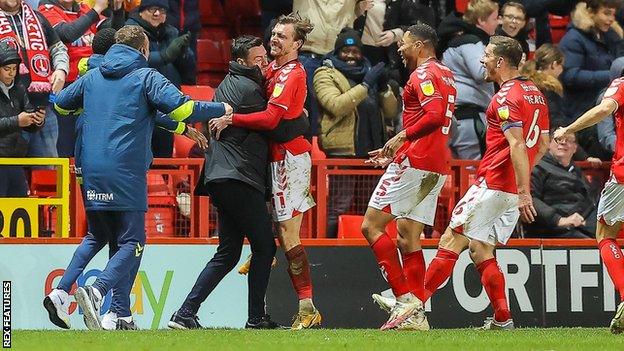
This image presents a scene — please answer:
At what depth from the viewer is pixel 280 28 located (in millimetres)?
12688

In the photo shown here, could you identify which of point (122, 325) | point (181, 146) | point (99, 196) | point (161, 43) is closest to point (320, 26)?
point (161, 43)

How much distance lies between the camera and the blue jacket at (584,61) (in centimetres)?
1689

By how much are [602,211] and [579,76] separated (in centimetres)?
486

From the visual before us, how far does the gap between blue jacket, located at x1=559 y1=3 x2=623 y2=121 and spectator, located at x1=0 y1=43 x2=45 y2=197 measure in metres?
5.86

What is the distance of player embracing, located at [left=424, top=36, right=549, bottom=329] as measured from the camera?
12125mm

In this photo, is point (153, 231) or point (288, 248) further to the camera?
point (153, 231)

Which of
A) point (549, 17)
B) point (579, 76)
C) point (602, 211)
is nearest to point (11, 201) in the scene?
point (602, 211)

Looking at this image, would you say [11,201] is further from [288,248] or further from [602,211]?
[602,211]

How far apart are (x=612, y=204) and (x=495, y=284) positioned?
1109 mm

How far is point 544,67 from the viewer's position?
52.8 ft

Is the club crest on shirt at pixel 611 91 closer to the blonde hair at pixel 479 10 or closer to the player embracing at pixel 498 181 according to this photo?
the player embracing at pixel 498 181

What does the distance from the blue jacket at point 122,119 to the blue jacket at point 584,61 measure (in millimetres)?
5984

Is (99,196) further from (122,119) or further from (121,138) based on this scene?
(122,119)

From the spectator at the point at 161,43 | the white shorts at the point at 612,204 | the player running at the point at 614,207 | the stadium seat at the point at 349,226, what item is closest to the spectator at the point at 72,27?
the spectator at the point at 161,43
